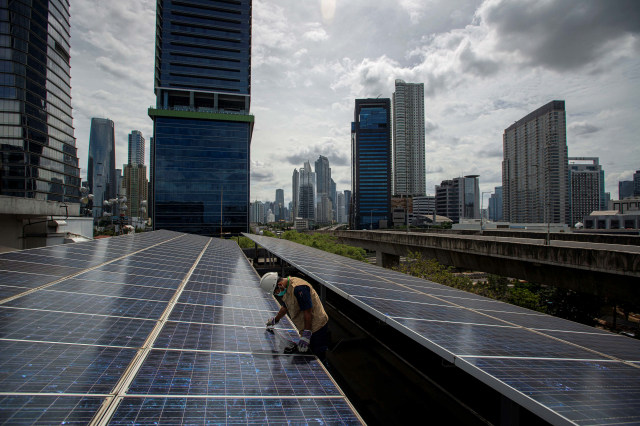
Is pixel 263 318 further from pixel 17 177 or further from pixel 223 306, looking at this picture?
pixel 17 177

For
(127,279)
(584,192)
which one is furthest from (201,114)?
(584,192)

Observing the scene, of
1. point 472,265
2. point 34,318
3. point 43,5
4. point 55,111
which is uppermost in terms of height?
point 43,5

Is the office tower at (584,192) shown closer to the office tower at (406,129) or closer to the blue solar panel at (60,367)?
the office tower at (406,129)

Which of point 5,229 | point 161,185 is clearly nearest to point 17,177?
point 161,185

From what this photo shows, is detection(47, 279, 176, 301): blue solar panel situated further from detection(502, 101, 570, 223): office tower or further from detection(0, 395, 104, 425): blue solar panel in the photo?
detection(502, 101, 570, 223): office tower

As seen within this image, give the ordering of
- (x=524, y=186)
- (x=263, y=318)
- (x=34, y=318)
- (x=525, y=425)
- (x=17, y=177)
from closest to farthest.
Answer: (x=34, y=318)
(x=263, y=318)
(x=525, y=425)
(x=17, y=177)
(x=524, y=186)

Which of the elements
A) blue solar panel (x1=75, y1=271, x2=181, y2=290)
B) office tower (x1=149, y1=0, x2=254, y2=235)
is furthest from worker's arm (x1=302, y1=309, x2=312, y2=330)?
office tower (x1=149, y1=0, x2=254, y2=235)

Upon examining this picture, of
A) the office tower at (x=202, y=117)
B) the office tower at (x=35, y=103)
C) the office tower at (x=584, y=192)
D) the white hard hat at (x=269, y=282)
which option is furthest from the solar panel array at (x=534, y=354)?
the office tower at (x=584, y=192)
